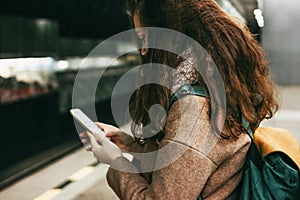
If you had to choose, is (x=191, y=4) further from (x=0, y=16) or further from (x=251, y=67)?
(x=0, y=16)

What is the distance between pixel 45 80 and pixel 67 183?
3196mm

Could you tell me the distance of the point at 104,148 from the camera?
1.37 metres

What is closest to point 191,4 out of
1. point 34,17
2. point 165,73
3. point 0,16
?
point 165,73

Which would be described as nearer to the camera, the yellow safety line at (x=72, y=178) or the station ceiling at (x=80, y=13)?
the yellow safety line at (x=72, y=178)

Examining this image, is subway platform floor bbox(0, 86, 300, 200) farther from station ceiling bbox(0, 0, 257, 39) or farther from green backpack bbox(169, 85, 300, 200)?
green backpack bbox(169, 85, 300, 200)

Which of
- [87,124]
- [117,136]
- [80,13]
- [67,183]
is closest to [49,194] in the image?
[67,183]

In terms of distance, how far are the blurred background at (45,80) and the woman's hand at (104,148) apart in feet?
9.78

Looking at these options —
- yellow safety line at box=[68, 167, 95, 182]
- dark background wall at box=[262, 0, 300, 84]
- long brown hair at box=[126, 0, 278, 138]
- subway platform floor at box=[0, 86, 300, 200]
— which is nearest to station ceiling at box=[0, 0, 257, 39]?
subway platform floor at box=[0, 86, 300, 200]

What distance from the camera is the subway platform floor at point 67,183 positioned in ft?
14.6

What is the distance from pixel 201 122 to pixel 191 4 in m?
0.29

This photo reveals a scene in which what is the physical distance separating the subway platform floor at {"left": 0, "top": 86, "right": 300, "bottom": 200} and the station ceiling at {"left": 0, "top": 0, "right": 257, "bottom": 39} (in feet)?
6.76

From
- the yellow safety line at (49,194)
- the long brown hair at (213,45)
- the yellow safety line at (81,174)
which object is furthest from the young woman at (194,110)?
the yellow safety line at (81,174)

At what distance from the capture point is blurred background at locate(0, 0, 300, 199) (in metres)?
6.42

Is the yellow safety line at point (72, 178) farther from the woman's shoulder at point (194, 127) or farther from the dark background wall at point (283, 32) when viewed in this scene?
the dark background wall at point (283, 32)
